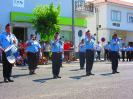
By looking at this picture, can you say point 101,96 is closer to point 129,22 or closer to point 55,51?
point 55,51

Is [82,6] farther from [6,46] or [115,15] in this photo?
[6,46]

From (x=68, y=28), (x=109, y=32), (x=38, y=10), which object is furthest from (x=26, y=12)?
(x=109, y=32)

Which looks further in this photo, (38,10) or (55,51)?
Answer: (38,10)

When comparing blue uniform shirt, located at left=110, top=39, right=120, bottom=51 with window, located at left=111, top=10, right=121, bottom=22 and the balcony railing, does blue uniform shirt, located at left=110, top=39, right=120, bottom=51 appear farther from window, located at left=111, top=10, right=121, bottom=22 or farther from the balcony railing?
window, located at left=111, top=10, right=121, bottom=22

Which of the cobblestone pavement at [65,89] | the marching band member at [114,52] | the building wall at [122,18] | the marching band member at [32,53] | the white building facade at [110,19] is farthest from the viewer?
the building wall at [122,18]

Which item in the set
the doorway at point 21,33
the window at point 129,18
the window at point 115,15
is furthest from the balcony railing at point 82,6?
the window at point 129,18

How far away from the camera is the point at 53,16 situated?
32.8 meters

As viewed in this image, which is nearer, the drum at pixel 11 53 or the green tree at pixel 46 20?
the drum at pixel 11 53

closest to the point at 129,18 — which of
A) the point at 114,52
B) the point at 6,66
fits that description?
the point at 114,52

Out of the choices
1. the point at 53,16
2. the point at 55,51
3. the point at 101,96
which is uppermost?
the point at 53,16

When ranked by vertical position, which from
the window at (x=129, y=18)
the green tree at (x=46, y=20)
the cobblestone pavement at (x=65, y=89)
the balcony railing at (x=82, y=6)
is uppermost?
the balcony railing at (x=82, y=6)

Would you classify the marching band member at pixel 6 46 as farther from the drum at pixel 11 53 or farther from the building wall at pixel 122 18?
the building wall at pixel 122 18

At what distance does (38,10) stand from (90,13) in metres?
11.1

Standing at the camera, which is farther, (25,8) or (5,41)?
(25,8)
